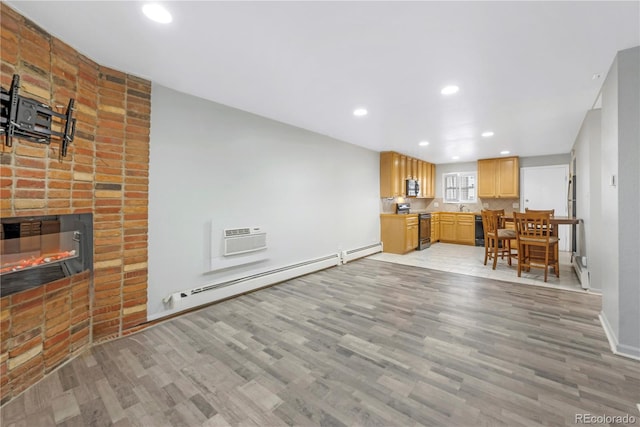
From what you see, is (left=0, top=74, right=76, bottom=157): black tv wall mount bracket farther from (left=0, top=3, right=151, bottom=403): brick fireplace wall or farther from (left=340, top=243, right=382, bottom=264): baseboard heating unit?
(left=340, top=243, right=382, bottom=264): baseboard heating unit

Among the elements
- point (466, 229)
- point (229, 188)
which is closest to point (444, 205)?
point (466, 229)

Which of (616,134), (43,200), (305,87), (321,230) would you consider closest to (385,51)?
(305,87)

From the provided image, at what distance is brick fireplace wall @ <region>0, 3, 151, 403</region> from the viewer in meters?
1.76

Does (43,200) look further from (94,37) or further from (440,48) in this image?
(440,48)

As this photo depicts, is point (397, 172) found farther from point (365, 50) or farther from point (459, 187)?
point (365, 50)

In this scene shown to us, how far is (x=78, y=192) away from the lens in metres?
2.21

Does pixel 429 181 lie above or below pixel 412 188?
above

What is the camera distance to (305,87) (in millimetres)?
2863

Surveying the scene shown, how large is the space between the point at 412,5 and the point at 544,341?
288cm

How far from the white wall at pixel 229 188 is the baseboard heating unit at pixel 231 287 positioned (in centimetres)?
6

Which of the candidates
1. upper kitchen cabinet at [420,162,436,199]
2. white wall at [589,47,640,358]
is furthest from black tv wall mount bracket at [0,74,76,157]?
upper kitchen cabinet at [420,162,436,199]

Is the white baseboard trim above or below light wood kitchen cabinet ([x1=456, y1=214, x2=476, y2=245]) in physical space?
below

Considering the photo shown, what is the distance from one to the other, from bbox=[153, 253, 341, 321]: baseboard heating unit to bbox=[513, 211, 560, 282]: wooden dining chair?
129 inches

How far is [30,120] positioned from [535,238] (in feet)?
19.5
